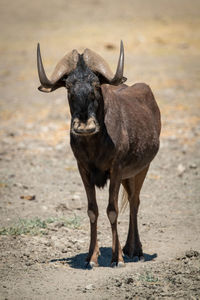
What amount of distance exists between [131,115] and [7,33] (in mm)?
30649

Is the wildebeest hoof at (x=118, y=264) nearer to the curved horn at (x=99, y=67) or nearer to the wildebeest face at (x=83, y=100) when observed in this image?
the wildebeest face at (x=83, y=100)

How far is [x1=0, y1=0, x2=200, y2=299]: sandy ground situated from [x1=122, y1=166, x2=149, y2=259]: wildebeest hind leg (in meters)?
0.26

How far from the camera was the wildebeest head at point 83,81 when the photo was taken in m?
7.45

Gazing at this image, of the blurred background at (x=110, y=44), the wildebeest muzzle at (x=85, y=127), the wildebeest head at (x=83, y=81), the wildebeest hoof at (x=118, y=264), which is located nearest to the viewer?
the wildebeest muzzle at (x=85, y=127)

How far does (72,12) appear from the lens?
149ft

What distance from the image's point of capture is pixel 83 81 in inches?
299

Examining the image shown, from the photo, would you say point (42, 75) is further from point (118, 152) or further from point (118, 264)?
point (118, 264)

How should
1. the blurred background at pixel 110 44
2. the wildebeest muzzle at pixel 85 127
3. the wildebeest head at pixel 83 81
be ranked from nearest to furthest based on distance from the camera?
the wildebeest muzzle at pixel 85 127 < the wildebeest head at pixel 83 81 < the blurred background at pixel 110 44

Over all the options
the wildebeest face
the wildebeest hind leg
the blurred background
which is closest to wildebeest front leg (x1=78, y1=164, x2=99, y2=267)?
the wildebeest hind leg

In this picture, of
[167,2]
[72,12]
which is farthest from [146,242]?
[167,2]

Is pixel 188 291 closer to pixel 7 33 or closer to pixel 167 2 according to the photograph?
pixel 7 33

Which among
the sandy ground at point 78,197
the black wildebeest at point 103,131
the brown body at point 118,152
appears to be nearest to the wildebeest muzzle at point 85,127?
the black wildebeest at point 103,131

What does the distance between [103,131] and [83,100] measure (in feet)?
1.97

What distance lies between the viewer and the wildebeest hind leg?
8664mm
